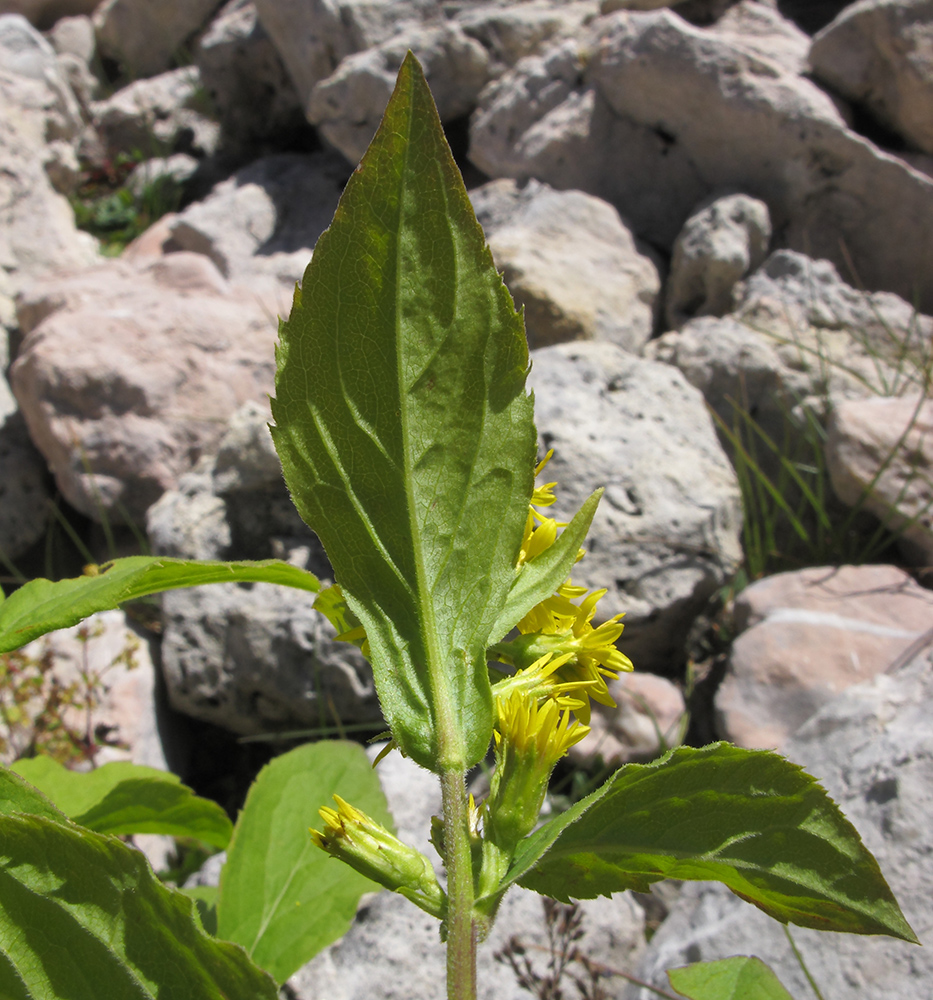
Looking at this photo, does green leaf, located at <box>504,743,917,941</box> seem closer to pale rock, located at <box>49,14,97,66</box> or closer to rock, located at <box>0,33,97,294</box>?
rock, located at <box>0,33,97,294</box>

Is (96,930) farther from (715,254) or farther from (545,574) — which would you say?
(715,254)

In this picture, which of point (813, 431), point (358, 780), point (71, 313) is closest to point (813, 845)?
point (358, 780)

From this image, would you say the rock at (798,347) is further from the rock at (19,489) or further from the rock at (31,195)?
the rock at (31,195)

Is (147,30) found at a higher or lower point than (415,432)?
lower

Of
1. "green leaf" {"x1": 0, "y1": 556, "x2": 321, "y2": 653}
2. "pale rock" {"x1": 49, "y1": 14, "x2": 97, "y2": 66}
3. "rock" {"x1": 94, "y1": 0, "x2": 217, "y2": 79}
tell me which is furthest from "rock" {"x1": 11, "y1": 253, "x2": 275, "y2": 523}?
"pale rock" {"x1": 49, "y1": 14, "x2": 97, "y2": 66}

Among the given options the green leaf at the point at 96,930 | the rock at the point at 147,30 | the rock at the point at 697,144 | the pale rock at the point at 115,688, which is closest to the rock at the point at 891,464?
the rock at the point at 697,144

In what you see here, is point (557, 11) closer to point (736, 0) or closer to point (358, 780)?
point (736, 0)

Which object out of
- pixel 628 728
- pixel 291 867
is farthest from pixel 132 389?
pixel 291 867
